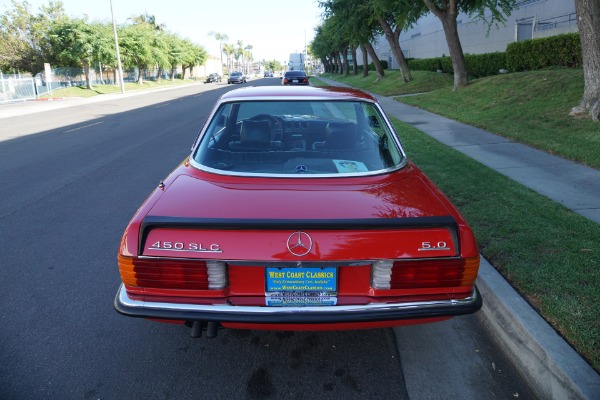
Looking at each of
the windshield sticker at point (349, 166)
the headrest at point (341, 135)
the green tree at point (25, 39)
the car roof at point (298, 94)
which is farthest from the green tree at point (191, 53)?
the windshield sticker at point (349, 166)

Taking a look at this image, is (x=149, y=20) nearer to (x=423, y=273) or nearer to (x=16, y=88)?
(x=16, y=88)

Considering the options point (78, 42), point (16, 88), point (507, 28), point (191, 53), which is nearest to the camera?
point (507, 28)

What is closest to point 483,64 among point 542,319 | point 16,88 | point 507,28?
point 507,28

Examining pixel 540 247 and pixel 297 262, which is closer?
pixel 297 262

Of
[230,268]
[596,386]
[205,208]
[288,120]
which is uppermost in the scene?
[288,120]

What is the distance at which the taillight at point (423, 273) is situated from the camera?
2447 mm

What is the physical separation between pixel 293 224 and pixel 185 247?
557mm

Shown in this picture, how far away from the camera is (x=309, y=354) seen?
3.04 m

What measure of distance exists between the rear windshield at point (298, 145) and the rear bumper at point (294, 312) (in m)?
1.00

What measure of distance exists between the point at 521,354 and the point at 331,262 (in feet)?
4.62

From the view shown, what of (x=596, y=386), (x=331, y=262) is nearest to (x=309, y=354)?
(x=331, y=262)

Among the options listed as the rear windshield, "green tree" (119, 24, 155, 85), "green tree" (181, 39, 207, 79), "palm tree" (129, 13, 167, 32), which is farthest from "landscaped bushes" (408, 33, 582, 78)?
"palm tree" (129, 13, 167, 32)

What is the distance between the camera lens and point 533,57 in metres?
17.8

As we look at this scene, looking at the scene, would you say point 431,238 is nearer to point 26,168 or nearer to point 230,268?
point 230,268
